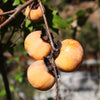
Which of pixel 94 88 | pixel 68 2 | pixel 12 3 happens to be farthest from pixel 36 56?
pixel 68 2

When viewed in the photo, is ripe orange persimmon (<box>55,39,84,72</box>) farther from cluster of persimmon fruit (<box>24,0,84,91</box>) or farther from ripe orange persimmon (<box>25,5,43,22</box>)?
ripe orange persimmon (<box>25,5,43,22</box>)

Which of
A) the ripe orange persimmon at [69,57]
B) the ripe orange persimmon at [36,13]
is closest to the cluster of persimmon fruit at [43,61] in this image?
the ripe orange persimmon at [69,57]

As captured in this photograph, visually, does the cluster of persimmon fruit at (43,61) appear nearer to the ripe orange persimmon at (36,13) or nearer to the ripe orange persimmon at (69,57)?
the ripe orange persimmon at (69,57)

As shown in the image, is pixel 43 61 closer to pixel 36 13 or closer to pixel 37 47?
pixel 37 47

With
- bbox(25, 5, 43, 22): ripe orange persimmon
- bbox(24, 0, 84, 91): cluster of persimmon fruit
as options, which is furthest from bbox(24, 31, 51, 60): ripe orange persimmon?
bbox(25, 5, 43, 22): ripe orange persimmon

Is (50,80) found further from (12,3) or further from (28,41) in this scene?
(12,3)

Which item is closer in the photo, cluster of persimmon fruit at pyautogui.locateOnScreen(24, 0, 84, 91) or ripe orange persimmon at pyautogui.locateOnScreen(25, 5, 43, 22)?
cluster of persimmon fruit at pyautogui.locateOnScreen(24, 0, 84, 91)
